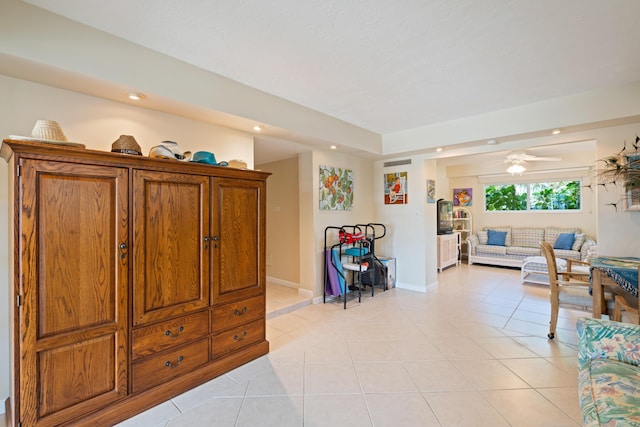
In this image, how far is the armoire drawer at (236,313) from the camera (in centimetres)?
232

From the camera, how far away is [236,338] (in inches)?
97.0

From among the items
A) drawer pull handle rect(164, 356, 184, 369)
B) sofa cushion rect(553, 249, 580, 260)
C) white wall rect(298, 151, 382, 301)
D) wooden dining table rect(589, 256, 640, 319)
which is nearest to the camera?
Answer: drawer pull handle rect(164, 356, 184, 369)

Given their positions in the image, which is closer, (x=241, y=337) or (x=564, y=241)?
(x=241, y=337)

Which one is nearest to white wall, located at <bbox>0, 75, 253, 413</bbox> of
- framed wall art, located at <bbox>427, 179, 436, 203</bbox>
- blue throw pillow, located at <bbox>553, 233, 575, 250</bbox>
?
framed wall art, located at <bbox>427, 179, 436, 203</bbox>

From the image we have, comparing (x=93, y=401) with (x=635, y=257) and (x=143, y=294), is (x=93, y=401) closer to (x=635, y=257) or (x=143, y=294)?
(x=143, y=294)

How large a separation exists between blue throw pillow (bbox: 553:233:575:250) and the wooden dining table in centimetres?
387

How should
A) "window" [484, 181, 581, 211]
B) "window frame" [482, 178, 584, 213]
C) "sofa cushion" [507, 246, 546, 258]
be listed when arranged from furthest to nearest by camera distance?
"window" [484, 181, 581, 211]
"window frame" [482, 178, 584, 213]
"sofa cushion" [507, 246, 546, 258]

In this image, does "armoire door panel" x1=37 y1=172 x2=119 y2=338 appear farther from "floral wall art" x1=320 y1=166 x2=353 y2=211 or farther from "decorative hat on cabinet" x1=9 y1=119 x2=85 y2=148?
"floral wall art" x1=320 y1=166 x2=353 y2=211

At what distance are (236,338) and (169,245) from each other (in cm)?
102

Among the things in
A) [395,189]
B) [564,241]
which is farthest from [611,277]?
[564,241]

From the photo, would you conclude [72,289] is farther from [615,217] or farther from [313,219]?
[615,217]

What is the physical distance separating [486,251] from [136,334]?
23.9 feet

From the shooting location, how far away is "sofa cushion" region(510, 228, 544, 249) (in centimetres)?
661

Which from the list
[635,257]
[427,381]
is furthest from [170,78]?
[635,257]
